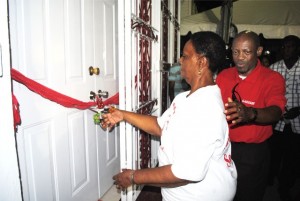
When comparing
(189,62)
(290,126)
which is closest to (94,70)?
(189,62)

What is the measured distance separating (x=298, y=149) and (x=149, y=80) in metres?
2.12

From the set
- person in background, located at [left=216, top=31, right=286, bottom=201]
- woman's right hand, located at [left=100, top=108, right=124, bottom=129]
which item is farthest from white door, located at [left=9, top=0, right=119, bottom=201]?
person in background, located at [left=216, top=31, right=286, bottom=201]

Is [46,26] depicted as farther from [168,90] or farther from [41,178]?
[168,90]

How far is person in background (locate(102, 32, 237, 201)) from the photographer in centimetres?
113

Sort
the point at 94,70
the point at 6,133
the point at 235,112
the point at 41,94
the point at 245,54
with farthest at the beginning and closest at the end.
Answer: the point at 94,70, the point at 245,54, the point at 41,94, the point at 235,112, the point at 6,133

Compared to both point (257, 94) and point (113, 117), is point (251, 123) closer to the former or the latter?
point (257, 94)

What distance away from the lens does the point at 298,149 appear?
3.07 metres

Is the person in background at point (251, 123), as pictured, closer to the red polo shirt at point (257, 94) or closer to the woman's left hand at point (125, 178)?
the red polo shirt at point (257, 94)

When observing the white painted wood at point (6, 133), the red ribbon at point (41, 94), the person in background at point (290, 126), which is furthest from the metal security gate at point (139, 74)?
the person in background at point (290, 126)

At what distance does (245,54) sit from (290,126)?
171 cm

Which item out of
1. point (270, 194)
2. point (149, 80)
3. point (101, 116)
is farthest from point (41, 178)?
point (270, 194)

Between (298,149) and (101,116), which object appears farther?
(298,149)

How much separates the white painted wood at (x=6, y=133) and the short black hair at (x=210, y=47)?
0.92 metres

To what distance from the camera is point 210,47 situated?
1.30 m
